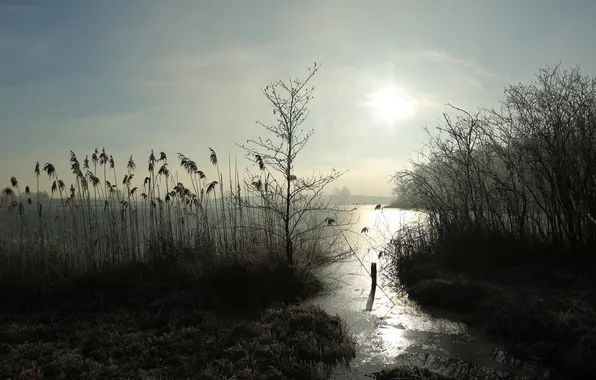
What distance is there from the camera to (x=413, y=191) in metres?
12.8

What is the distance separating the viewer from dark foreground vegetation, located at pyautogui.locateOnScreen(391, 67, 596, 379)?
6648 mm

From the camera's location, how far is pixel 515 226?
10.6m

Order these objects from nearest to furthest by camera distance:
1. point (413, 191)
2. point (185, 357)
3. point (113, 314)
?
point (185, 357) < point (113, 314) < point (413, 191)

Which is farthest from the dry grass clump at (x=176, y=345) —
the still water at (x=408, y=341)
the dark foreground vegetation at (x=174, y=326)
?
the still water at (x=408, y=341)

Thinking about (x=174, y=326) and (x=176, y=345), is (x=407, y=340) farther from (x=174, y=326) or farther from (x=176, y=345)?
(x=174, y=326)

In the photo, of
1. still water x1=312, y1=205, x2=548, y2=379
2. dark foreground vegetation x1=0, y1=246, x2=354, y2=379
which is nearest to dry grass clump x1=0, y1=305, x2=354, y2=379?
dark foreground vegetation x1=0, y1=246, x2=354, y2=379

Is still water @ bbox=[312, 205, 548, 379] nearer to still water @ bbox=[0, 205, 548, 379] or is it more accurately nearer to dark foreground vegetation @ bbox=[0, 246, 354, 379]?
still water @ bbox=[0, 205, 548, 379]

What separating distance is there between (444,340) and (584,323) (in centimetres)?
165

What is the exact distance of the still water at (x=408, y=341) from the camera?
16.5 feet

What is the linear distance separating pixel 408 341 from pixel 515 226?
5.89 metres

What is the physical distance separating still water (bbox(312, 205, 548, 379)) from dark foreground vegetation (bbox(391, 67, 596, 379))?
1.38 feet

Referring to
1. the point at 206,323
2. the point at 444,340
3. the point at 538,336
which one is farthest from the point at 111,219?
the point at 538,336

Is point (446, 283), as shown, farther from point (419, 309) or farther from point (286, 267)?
point (286, 267)

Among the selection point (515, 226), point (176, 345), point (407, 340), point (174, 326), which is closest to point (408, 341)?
point (407, 340)
